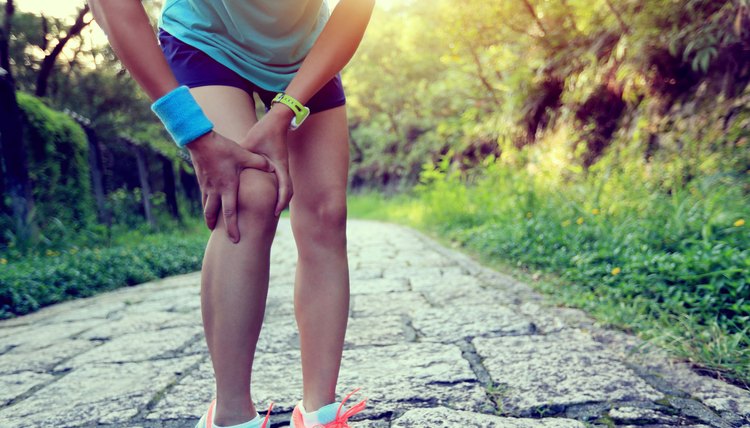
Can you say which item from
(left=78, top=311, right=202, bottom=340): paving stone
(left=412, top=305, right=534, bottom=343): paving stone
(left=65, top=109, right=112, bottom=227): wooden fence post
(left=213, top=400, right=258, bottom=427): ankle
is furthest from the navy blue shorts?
(left=65, top=109, right=112, bottom=227): wooden fence post

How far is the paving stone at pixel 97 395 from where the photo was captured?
1536 mm

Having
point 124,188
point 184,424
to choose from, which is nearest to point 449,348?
point 184,424

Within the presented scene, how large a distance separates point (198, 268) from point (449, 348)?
4.34 meters

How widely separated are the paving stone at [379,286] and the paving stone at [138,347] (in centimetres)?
114

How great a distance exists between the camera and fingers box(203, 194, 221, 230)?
980 millimetres

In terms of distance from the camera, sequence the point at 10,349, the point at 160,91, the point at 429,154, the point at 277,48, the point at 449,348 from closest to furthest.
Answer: the point at 160,91
the point at 277,48
the point at 449,348
the point at 10,349
the point at 429,154

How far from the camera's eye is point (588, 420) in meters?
1.33

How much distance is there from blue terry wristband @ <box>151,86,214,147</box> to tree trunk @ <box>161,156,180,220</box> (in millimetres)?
8754

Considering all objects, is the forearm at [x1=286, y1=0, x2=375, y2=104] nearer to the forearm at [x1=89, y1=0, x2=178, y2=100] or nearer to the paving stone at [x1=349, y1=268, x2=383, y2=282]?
the forearm at [x1=89, y1=0, x2=178, y2=100]

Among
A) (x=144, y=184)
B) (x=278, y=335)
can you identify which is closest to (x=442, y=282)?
(x=278, y=335)

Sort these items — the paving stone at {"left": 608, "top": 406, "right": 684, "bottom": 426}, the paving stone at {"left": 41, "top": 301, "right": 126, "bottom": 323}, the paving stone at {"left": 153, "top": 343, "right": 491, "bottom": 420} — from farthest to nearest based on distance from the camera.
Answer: the paving stone at {"left": 41, "top": 301, "right": 126, "bottom": 323} < the paving stone at {"left": 153, "top": 343, "right": 491, "bottom": 420} < the paving stone at {"left": 608, "top": 406, "right": 684, "bottom": 426}

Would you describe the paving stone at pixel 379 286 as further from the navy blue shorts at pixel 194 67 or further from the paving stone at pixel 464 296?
the navy blue shorts at pixel 194 67

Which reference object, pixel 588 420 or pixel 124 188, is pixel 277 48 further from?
pixel 124 188

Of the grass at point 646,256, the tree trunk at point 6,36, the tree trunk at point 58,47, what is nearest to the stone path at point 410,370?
the grass at point 646,256
